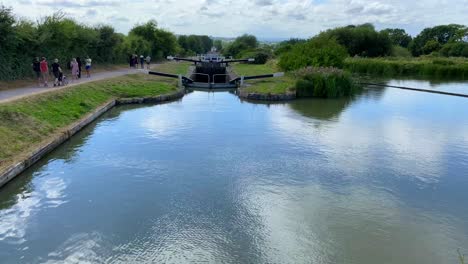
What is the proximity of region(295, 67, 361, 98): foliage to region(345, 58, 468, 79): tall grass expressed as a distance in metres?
20.0

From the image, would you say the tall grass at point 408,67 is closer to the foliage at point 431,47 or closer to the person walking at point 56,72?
the foliage at point 431,47

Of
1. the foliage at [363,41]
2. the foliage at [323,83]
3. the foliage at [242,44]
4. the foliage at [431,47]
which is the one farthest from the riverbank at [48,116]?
the foliage at [431,47]

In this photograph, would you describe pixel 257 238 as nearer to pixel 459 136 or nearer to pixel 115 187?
pixel 115 187

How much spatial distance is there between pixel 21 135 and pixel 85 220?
16.8 ft

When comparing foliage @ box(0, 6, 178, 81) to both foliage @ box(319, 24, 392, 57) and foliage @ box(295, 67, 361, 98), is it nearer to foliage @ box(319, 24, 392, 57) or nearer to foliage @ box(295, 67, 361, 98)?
foliage @ box(295, 67, 361, 98)

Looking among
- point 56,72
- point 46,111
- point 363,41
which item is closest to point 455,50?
point 363,41

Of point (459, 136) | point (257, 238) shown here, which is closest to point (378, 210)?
point (257, 238)

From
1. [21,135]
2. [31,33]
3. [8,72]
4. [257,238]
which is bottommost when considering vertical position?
[257,238]

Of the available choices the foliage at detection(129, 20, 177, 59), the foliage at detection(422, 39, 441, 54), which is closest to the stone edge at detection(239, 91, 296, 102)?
the foliage at detection(129, 20, 177, 59)

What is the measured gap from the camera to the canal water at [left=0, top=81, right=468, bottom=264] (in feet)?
22.6

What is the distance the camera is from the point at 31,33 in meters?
20.8

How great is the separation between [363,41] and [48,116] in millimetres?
60183

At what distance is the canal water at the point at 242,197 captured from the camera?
272 inches

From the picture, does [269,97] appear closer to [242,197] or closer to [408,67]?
[242,197]
